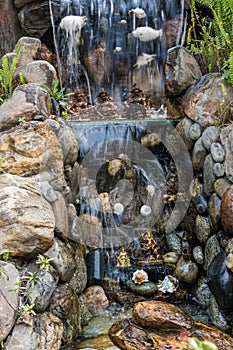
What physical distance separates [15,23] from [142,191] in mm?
4124

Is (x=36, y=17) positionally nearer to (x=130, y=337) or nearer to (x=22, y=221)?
(x=22, y=221)

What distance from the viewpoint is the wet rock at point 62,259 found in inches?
121

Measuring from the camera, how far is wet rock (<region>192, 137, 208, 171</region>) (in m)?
4.16

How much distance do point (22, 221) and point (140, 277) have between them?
1.67 m

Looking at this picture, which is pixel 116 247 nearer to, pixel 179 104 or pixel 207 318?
pixel 207 318

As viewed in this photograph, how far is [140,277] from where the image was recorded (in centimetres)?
391

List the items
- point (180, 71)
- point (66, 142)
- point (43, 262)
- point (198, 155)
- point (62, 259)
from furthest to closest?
point (180, 71)
point (198, 155)
point (66, 142)
point (62, 259)
point (43, 262)

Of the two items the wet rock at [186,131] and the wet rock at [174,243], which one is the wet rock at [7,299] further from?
the wet rock at [186,131]

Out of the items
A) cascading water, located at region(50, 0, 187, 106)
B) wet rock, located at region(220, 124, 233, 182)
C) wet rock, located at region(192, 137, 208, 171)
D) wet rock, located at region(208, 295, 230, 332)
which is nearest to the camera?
wet rock, located at region(208, 295, 230, 332)

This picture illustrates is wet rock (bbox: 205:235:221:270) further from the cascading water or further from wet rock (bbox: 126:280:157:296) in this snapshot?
the cascading water

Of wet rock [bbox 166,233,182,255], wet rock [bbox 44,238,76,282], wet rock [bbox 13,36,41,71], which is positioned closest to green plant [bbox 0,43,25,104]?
wet rock [bbox 13,36,41,71]

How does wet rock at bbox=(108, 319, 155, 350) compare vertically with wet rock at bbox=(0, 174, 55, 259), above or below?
below

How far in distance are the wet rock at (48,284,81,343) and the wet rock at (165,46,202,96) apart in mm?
2893

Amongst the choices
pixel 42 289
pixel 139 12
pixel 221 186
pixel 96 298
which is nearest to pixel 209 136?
pixel 221 186
